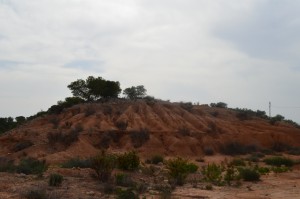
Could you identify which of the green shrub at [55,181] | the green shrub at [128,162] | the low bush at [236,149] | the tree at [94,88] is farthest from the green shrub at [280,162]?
the tree at [94,88]

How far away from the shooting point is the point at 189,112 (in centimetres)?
4644

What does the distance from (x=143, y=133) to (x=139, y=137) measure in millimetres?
548

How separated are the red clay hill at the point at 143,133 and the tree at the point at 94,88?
12.7 ft

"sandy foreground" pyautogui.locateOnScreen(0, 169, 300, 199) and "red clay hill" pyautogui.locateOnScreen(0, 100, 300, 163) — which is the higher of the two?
"red clay hill" pyautogui.locateOnScreen(0, 100, 300, 163)

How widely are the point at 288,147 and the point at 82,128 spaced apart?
61.2 ft

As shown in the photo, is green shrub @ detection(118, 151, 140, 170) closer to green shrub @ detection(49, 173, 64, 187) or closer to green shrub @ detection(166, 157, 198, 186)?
green shrub @ detection(166, 157, 198, 186)

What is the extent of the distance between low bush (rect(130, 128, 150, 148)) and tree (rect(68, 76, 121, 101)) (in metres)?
13.3

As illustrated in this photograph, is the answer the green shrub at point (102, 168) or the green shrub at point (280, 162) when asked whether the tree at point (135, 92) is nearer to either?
the green shrub at point (280, 162)

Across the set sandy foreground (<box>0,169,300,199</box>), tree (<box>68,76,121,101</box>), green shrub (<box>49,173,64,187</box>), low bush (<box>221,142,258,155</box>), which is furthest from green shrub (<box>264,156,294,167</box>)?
tree (<box>68,76,121,101</box>)

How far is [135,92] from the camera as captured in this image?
54.8 metres

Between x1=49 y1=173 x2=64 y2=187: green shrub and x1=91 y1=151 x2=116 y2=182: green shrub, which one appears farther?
x1=91 y1=151 x2=116 y2=182: green shrub

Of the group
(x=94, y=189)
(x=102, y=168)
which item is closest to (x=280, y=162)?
(x=102, y=168)

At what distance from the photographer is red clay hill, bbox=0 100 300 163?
1387 inches

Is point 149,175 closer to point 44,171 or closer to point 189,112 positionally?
point 44,171
